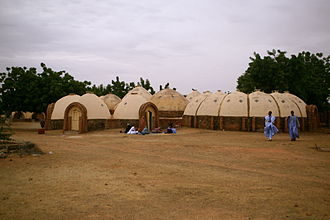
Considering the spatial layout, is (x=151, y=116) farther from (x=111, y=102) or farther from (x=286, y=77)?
(x=286, y=77)

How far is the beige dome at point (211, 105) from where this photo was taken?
2298cm

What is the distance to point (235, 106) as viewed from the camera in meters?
22.0

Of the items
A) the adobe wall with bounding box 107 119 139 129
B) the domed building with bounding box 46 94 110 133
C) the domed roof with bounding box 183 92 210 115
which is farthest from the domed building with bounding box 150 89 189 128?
the domed building with bounding box 46 94 110 133

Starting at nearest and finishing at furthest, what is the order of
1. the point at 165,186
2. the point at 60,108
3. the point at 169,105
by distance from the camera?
the point at 165,186
the point at 60,108
the point at 169,105

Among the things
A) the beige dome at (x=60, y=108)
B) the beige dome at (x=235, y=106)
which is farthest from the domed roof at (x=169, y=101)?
the beige dome at (x=60, y=108)

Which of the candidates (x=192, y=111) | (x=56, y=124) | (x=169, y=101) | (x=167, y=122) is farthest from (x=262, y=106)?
(x=56, y=124)

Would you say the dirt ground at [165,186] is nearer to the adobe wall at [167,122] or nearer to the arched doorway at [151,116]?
the arched doorway at [151,116]

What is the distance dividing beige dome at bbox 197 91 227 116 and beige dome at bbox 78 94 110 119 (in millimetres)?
8051

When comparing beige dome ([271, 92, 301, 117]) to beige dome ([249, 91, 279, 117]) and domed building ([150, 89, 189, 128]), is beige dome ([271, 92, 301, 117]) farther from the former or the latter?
domed building ([150, 89, 189, 128])

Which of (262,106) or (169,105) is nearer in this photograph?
(262,106)

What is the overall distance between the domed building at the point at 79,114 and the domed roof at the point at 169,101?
683 cm

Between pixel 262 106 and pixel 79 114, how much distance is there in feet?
46.1

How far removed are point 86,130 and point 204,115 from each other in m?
9.54

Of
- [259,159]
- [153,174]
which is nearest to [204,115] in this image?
[259,159]
